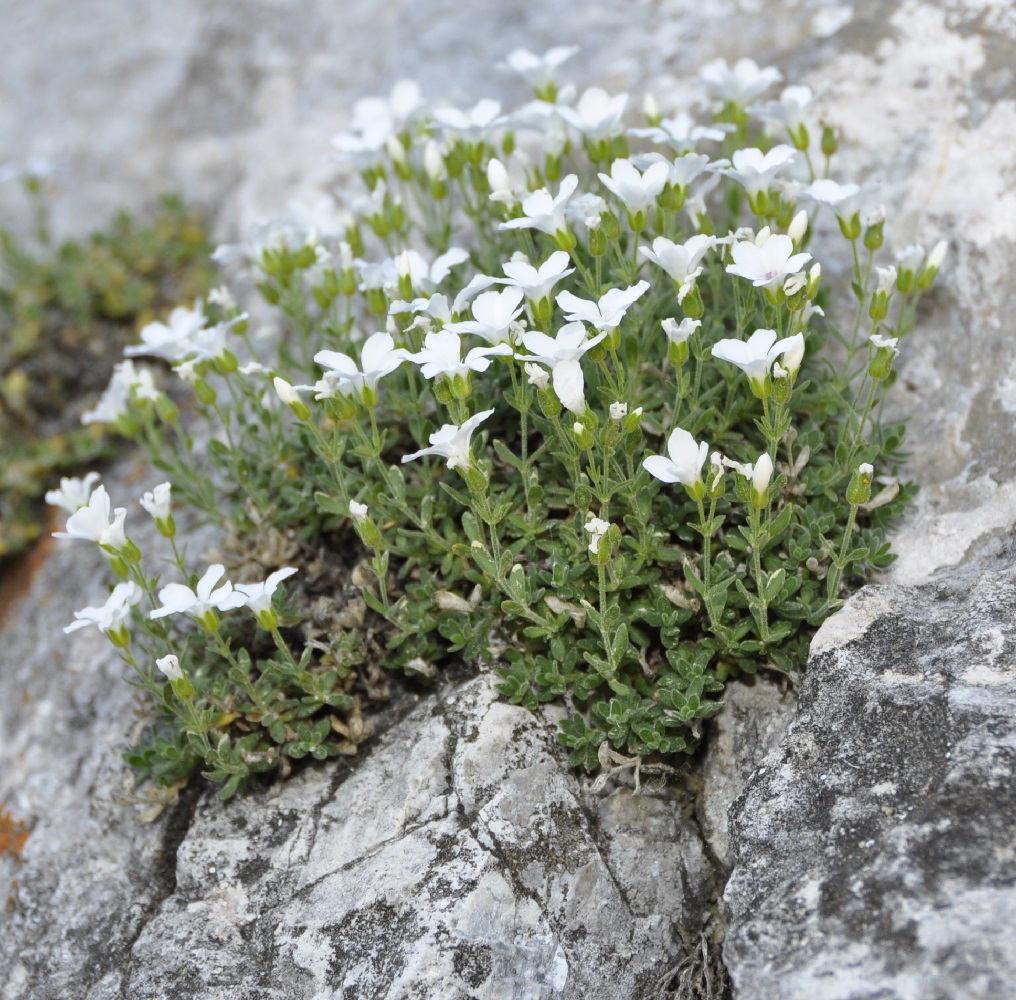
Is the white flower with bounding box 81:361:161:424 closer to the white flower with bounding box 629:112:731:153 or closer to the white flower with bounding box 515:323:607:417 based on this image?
the white flower with bounding box 515:323:607:417

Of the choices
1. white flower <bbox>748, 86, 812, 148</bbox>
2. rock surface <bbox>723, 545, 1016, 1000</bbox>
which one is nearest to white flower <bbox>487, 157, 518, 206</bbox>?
white flower <bbox>748, 86, 812, 148</bbox>

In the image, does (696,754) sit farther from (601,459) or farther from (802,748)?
(601,459)

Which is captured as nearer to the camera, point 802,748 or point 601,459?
point 802,748

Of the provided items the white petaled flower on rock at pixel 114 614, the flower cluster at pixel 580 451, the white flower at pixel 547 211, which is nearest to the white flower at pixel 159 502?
the flower cluster at pixel 580 451

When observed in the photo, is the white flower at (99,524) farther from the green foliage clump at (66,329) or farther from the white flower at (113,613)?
the green foliage clump at (66,329)

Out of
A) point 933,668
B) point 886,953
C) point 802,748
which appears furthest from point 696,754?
point 886,953

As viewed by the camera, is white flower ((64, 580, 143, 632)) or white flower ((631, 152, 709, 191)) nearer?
white flower ((64, 580, 143, 632))
